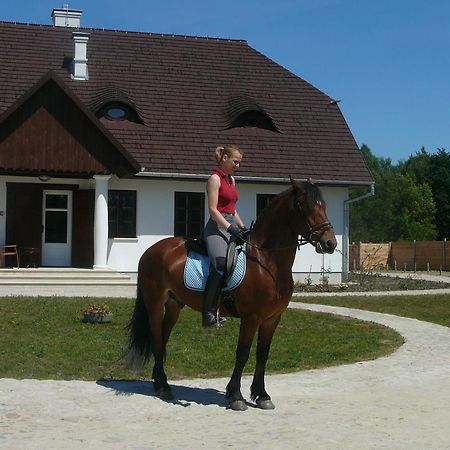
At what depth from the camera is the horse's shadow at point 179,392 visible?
818 centimetres

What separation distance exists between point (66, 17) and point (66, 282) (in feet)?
45.8

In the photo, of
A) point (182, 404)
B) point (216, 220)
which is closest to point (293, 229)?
point (216, 220)

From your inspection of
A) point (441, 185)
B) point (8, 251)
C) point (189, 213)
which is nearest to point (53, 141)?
point (8, 251)

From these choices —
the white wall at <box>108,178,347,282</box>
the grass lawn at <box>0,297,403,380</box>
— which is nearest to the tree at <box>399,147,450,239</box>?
the white wall at <box>108,178,347,282</box>

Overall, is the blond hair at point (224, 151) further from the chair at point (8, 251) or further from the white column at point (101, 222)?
the chair at point (8, 251)

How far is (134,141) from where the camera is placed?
25.1 m

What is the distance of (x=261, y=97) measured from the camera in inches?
1123

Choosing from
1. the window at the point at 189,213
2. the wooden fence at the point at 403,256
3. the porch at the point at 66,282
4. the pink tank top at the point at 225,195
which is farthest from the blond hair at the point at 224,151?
the wooden fence at the point at 403,256

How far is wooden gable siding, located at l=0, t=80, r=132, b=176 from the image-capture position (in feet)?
73.7

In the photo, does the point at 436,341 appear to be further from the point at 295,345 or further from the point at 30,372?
the point at 30,372

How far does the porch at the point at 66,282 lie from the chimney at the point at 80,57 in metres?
7.57

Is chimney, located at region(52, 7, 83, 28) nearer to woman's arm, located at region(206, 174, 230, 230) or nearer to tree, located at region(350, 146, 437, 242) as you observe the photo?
woman's arm, located at region(206, 174, 230, 230)

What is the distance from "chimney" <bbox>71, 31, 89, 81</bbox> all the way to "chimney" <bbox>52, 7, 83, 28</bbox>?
4916 mm

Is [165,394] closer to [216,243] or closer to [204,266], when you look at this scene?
[204,266]
